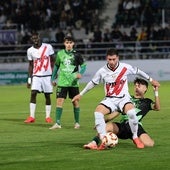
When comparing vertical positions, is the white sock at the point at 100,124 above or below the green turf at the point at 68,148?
above

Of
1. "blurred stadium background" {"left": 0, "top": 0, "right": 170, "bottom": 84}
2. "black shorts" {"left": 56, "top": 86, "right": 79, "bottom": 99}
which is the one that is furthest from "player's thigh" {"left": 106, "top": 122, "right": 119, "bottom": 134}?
"blurred stadium background" {"left": 0, "top": 0, "right": 170, "bottom": 84}

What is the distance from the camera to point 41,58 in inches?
774

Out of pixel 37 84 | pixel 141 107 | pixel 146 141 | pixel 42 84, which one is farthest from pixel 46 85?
pixel 146 141

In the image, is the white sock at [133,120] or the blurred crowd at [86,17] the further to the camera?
the blurred crowd at [86,17]

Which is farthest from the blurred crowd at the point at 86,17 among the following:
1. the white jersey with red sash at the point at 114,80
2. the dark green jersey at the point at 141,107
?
the white jersey with red sash at the point at 114,80

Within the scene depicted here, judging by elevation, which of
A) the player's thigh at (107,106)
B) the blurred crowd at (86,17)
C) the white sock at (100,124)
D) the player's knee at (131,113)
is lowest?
the white sock at (100,124)

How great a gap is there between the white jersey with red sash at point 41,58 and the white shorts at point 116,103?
20.4 feet

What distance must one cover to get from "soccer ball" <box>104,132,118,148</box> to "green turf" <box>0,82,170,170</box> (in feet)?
0.37

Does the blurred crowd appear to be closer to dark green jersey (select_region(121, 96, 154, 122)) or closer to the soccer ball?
dark green jersey (select_region(121, 96, 154, 122))

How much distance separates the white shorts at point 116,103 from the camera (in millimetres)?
13516

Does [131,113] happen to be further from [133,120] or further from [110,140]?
[110,140]

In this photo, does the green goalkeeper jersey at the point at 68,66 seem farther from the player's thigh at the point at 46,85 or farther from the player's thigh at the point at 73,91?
the player's thigh at the point at 46,85

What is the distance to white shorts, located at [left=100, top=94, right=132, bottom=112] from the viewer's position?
1352cm

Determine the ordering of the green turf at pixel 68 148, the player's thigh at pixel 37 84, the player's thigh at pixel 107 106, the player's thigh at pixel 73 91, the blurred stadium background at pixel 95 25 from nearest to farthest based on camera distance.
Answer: the green turf at pixel 68 148 < the player's thigh at pixel 107 106 < the player's thigh at pixel 73 91 < the player's thigh at pixel 37 84 < the blurred stadium background at pixel 95 25
